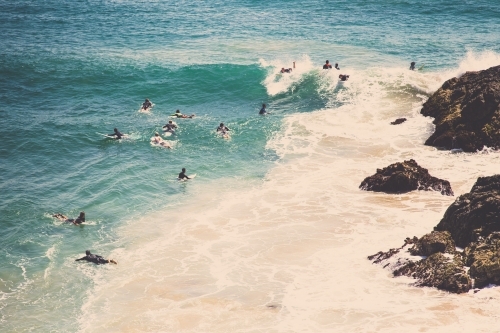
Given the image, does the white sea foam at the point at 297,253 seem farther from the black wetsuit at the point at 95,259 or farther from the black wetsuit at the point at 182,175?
the black wetsuit at the point at 182,175

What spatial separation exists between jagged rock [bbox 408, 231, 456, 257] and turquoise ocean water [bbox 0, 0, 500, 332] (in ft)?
A: 22.0

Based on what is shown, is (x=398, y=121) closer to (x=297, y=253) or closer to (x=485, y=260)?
(x=297, y=253)

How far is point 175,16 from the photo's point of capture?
61625mm

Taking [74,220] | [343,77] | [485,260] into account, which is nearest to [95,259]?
[74,220]

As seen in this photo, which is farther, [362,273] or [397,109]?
[397,109]

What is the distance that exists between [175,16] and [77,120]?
27.7 m

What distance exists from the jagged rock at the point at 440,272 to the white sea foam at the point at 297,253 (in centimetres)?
29

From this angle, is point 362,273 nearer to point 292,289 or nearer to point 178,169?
point 292,289

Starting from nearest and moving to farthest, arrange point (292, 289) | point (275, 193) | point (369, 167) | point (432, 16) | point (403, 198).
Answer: point (292, 289) < point (403, 198) < point (275, 193) < point (369, 167) < point (432, 16)

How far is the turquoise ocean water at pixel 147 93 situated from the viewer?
76.3 feet

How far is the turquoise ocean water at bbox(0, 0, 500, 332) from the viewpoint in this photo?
23.3 m

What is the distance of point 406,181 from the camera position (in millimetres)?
25031

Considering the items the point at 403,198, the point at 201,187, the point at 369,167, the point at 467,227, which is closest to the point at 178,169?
the point at 201,187

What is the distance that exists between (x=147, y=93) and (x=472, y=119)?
73.5 ft
